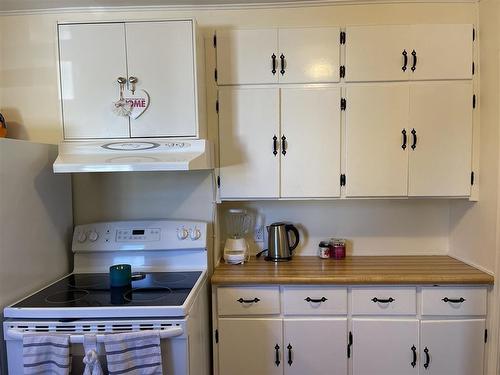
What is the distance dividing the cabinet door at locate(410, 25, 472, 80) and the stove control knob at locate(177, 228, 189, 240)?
163 centimetres

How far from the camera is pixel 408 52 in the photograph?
1987 millimetres

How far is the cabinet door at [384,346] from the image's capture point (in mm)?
1893

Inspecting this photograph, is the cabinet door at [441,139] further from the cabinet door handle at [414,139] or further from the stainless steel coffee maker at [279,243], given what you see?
the stainless steel coffee maker at [279,243]

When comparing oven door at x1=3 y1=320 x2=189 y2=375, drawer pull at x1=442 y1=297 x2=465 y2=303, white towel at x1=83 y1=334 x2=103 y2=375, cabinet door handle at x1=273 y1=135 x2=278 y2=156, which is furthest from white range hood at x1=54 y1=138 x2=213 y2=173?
drawer pull at x1=442 y1=297 x2=465 y2=303

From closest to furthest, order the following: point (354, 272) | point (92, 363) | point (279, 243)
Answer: point (92, 363) < point (354, 272) < point (279, 243)

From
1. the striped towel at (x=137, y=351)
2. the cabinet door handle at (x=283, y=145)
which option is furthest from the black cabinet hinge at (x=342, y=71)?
the striped towel at (x=137, y=351)

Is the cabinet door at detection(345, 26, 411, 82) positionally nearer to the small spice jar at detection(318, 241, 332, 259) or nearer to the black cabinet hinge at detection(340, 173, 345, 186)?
the black cabinet hinge at detection(340, 173, 345, 186)

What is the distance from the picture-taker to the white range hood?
163 cm

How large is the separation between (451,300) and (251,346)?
1.12 metres

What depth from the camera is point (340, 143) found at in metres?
2.04

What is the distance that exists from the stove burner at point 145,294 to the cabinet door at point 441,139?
1.49 metres

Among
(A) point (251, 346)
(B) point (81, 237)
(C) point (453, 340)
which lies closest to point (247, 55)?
(B) point (81, 237)

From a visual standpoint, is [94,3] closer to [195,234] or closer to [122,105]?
[122,105]

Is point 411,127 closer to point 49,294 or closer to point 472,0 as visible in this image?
point 472,0
